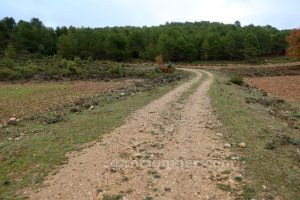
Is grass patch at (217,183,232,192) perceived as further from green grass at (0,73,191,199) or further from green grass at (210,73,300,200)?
green grass at (0,73,191,199)

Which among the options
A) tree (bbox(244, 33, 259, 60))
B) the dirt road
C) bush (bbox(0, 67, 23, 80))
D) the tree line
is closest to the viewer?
the dirt road

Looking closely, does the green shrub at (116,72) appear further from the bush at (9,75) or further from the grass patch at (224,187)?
the grass patch at (224,187)

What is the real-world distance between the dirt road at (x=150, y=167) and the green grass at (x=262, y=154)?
22.5 inches

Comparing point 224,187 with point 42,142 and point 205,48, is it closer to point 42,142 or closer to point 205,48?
point 42,142

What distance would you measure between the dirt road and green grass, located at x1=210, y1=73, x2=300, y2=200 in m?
0.57

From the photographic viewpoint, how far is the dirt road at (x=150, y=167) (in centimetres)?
1103

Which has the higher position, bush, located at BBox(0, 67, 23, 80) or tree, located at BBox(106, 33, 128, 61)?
tree, located at BBox(106, 33, 128, 61)

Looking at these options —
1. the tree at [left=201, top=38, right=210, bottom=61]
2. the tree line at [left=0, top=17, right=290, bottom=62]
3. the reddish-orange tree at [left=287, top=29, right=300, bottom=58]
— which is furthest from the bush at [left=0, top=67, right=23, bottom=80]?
the tree at [left=201, top=38, right=210, bottom=61]

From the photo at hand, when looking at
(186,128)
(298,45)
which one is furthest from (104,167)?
(298,45)

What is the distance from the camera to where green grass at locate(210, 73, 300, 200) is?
36.9ft

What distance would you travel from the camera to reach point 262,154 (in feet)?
46.4

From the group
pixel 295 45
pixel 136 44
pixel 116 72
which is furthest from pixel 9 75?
pixel 136 44

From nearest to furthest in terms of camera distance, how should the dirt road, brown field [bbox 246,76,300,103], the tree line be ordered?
1. the dirt road
2. brown field [bbox 246,76,300,103]
3. the tree line

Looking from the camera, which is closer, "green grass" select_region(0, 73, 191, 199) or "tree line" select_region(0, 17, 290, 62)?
"green grass" select_region(0, 73, 191, 199)
